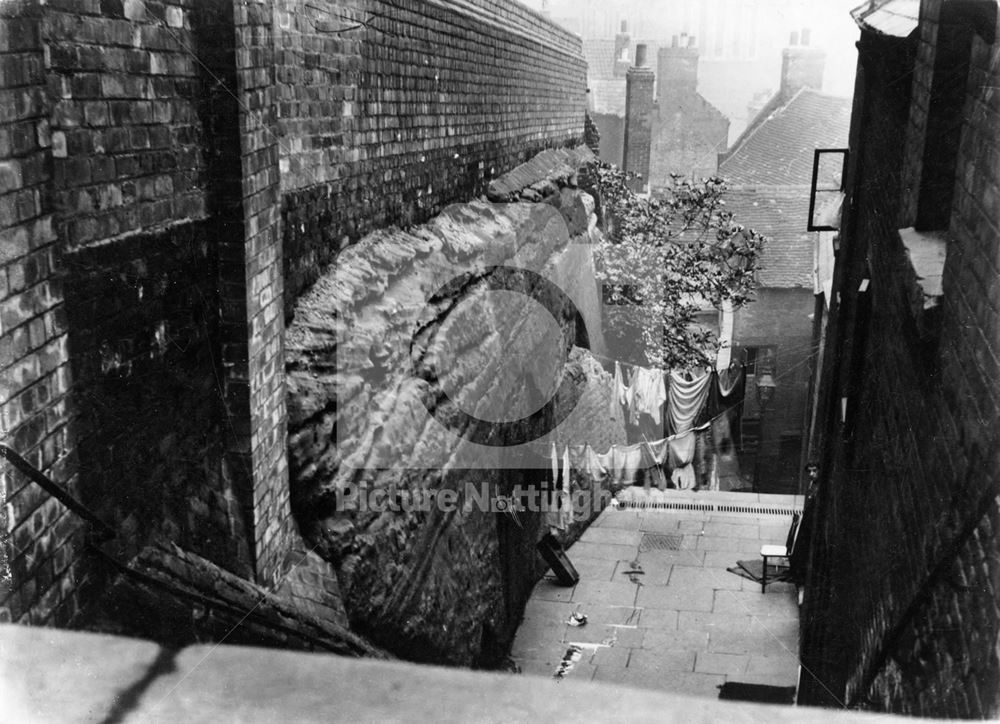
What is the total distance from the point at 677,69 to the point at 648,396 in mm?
21413

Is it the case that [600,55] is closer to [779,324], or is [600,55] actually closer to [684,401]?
[779,324]

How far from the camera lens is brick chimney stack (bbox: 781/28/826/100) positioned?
1164 inches

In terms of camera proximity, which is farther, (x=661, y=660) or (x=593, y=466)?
(x=593, y=466)

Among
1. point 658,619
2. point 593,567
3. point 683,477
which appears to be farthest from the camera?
point 683,477

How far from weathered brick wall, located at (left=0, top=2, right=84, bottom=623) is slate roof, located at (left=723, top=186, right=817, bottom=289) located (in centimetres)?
1684

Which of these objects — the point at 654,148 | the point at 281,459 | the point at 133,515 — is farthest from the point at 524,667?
the point at 654,148

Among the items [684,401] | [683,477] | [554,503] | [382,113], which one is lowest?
[683,477]

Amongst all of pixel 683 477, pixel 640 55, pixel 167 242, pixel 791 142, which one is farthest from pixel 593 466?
pixel 640 55

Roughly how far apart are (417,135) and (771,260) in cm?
1340

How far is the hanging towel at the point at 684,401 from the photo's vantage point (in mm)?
12695

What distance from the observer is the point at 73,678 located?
2.52m

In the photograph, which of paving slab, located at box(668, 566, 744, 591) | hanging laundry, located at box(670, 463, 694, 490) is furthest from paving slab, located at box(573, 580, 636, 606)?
hanging laundry, located at box(670, 463, 694, 490)

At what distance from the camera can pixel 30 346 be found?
271 centimetres

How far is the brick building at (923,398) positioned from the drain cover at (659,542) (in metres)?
4.48
